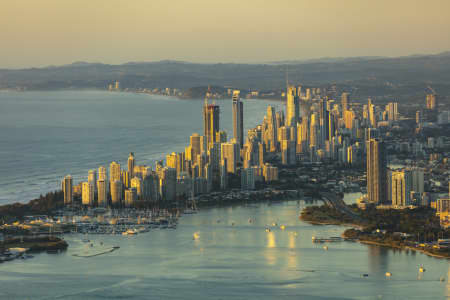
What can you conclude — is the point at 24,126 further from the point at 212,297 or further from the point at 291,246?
the point at 212,297

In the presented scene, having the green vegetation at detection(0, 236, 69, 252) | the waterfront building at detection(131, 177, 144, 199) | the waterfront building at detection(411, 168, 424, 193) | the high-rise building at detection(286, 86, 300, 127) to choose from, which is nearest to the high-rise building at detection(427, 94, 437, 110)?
the high-rise building at detection(286, 86, 300, 127)

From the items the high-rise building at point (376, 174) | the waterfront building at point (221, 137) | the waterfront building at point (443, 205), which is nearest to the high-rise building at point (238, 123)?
the waterfront building at point (221, 137)

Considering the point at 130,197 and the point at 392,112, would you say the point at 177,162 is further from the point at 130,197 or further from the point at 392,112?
the point at 392,112

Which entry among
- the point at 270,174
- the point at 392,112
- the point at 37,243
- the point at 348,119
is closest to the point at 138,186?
the point at 270,174

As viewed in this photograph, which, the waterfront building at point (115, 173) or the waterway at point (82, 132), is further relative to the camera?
the waterway at point (82, 132)

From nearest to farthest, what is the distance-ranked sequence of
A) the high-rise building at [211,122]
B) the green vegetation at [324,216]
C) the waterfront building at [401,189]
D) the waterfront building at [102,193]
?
the green vegetation at [324,216], the waterfront building at [401,189], the waterfront building at [102,193], the high-rise building at [211,122]

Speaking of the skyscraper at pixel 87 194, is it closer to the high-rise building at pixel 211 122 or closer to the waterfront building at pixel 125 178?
the waterfront building at pixel 125 178

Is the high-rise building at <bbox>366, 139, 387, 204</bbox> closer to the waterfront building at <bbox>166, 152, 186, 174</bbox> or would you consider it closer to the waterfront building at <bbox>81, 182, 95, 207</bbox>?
the waterfront building at <bbox>166, 152, 186, 174</bbox>

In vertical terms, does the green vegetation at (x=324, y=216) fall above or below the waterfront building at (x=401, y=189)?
below
